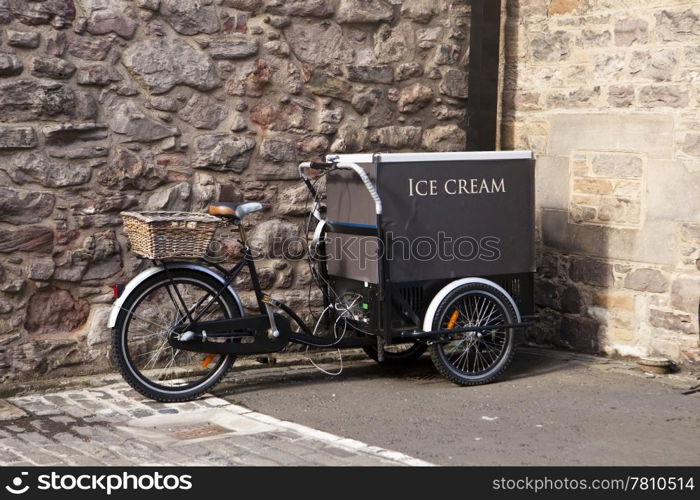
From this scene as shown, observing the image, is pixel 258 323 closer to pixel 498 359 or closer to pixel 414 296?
pixel 414 296

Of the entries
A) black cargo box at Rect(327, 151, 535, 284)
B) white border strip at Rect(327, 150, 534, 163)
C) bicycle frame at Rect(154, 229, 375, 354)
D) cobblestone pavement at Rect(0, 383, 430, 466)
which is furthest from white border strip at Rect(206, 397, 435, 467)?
white border strip at Rect(327, 150, 534, 163)

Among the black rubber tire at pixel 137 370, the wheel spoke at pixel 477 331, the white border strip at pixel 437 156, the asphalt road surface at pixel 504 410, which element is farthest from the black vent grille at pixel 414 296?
the black rubber tire at pixel 137 370

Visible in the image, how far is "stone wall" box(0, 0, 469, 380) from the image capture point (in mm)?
6273

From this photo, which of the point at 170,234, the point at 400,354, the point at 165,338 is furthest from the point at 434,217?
the point at 165,338

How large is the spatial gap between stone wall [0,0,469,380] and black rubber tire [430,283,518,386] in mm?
1200

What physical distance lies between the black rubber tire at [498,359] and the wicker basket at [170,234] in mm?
1400

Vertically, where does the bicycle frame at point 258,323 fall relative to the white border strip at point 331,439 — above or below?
above

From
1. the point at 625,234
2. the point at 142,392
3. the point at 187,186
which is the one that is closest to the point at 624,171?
the point at 625,234

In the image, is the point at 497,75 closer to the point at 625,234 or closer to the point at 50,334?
the point at 625,234

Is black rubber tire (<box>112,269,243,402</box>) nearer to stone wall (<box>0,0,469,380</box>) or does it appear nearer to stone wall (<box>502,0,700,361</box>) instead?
stone wall (<box>0,0,469,380</box>)

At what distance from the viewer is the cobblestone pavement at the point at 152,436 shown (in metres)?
5.03

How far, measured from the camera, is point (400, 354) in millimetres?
7203

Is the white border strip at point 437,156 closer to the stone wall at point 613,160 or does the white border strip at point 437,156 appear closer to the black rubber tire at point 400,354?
the stone wall at point 613,160

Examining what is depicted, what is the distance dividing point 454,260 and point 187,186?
1675 millimetres
